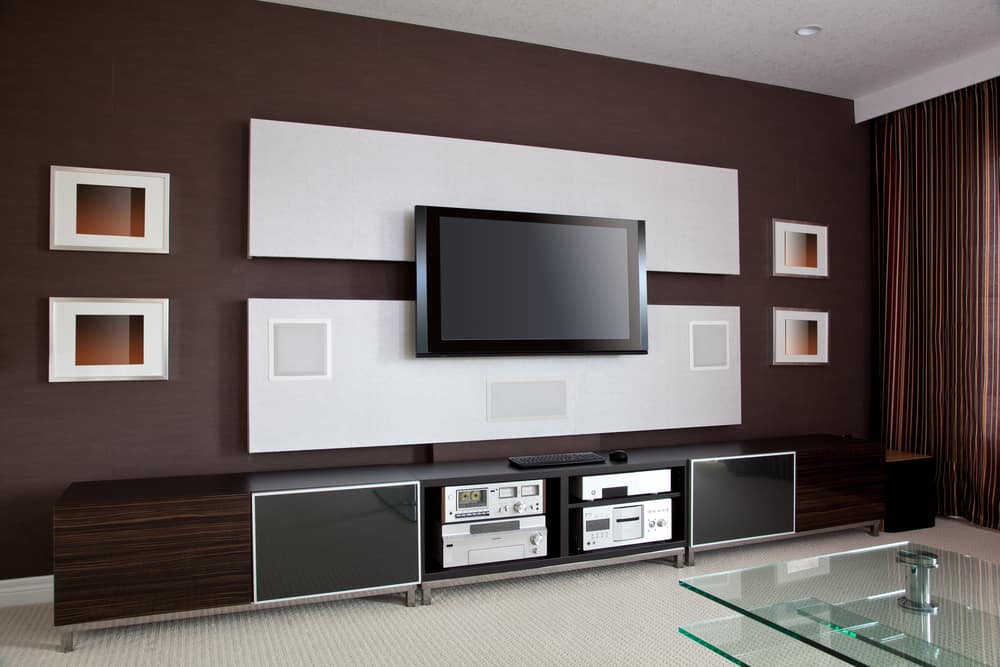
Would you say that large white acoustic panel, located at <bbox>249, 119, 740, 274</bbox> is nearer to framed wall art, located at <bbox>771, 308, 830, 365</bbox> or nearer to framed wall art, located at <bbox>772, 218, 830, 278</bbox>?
framed wall art, located at <bbox>772, 218, 830, 278</bbox>

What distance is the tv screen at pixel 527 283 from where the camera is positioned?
343 centimetres

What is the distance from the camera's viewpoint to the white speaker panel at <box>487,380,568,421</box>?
3.62m

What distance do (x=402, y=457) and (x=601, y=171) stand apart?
187cm

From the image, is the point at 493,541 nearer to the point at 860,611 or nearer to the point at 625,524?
the point at 625,524

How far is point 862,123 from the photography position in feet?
16.1

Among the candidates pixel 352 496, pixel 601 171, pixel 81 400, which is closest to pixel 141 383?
pixel 81 400

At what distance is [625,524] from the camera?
342 centimetres

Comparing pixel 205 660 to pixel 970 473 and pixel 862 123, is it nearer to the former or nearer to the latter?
pixel 970 473

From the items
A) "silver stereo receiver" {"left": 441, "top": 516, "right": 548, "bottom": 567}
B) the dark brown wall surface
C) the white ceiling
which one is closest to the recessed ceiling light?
the white ceiling

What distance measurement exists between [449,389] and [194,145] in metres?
1.64

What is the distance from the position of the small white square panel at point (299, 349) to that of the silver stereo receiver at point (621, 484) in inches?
51.7

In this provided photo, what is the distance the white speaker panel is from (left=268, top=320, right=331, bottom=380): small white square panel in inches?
33.8

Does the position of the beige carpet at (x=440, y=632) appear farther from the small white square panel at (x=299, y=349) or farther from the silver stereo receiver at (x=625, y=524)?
the small white square panel at (x=299, y=349)

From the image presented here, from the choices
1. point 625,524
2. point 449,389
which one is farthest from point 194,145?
point 625,524
